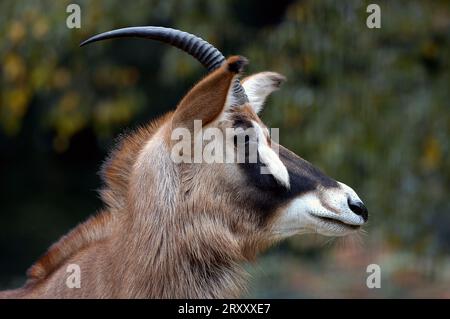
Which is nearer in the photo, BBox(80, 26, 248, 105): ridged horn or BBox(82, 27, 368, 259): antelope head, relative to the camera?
BBox(82, 27, 368, 259): antelope head

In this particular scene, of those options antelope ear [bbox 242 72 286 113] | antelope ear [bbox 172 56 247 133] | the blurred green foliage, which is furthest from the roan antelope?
the blurred green foliage

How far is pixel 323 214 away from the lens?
4453 mm

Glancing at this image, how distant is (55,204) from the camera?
53.6 feet

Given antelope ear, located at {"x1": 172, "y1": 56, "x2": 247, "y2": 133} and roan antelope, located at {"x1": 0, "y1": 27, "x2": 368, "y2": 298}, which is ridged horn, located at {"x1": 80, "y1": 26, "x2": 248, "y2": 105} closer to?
roan antelope, located at {"x1": 0, "y1": 27, "x2": 368, "y2": 298}

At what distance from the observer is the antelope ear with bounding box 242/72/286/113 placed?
5062 mm

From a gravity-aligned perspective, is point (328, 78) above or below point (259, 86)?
below

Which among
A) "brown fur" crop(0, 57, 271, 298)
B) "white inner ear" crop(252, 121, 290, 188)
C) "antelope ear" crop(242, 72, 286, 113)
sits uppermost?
"antelope ear" crop(242, 72, 286, 113)

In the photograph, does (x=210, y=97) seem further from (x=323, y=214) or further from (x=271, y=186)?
(x=323, y=214)

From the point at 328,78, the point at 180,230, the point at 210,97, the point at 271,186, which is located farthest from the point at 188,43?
the point at 328,78

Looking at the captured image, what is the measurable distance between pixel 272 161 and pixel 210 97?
0.40m

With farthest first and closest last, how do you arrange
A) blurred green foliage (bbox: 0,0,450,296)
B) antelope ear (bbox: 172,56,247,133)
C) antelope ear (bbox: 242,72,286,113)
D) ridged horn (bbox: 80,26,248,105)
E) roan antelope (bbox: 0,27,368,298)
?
1. blurred green foliage (bbox: 0,0,450,296)
2. antelope ear (bbox: 242,72,286,113)
3. ridged horn (bbox: 80,26,248,105)
4. roan antelope (bbox: 0,27,368,298)
5. antelope ear (bbox: 172,56,247,133)

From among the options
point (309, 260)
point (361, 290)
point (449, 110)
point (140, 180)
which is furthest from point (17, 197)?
point (140, 180)

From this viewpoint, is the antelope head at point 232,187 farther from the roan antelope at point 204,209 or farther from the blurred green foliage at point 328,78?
the blurred green foliage at point 328,78
